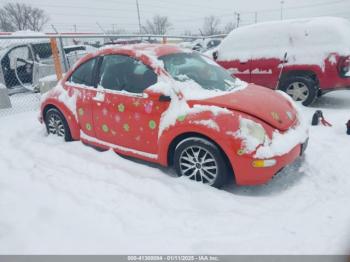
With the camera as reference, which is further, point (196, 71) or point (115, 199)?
point (196, 71)

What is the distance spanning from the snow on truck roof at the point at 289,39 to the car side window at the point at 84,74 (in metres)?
4.33

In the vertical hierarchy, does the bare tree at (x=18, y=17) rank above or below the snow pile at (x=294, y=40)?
above

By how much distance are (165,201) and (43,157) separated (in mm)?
2189

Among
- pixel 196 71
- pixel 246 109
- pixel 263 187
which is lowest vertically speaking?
pixel 263 187

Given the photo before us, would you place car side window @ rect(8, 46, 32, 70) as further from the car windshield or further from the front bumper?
the front bumper

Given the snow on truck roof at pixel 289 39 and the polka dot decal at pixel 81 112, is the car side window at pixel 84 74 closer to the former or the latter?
the polka dot decal at pixel 81 112

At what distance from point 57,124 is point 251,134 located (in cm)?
337

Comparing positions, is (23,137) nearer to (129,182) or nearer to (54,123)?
(54,123)

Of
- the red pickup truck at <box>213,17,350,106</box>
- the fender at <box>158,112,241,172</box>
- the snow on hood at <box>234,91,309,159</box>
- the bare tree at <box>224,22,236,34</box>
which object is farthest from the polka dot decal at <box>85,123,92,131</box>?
the bare tree at <box>224,22,236,34</box>

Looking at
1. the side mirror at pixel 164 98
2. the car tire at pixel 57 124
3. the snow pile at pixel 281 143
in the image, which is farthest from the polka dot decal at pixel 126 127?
the snow pile at pixel 281 143

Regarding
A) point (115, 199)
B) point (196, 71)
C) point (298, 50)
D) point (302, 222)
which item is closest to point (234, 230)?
point (302, 222)

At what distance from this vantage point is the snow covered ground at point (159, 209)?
2492 millimetres

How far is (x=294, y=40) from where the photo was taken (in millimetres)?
6812

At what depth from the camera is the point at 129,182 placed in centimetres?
353
